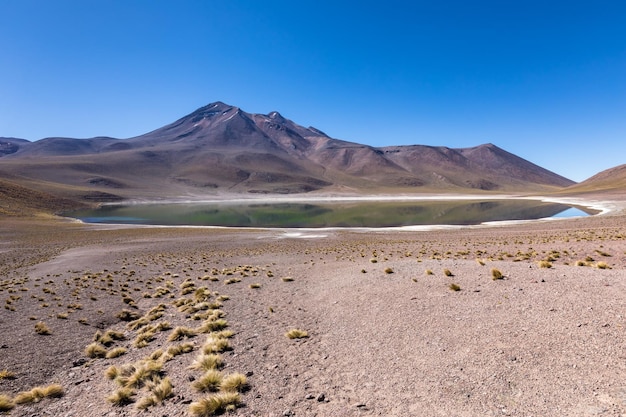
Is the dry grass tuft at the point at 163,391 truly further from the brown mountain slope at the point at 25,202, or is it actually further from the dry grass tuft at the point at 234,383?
the brown mountain slope at the point at 25,202

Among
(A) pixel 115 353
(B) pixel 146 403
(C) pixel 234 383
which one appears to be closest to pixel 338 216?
(A) pixel 115 353

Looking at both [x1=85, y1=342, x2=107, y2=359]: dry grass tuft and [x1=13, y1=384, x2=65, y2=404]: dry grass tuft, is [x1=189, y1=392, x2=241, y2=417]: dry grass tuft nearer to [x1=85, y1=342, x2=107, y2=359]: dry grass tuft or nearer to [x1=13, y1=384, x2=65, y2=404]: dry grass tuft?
[x1=13, y1=384, x2=65, y2=404]: dry grass tuft

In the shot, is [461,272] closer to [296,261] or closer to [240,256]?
[296,261]

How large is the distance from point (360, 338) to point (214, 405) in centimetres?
398

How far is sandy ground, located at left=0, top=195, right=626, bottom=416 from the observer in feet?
18.6

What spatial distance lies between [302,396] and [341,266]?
1320cm

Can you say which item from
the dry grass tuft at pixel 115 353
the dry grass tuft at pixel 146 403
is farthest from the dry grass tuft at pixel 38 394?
the dry grass tuft at pixel 146 403

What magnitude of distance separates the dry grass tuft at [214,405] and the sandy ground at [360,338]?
0.24m

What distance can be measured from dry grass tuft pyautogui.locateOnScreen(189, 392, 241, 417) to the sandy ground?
0.78 feet

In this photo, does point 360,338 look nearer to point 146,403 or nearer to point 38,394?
point 146,403

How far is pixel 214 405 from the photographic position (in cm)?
575

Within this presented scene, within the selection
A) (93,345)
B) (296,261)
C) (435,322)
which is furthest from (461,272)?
(93,345)

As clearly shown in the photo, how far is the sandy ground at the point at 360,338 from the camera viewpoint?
5.66m

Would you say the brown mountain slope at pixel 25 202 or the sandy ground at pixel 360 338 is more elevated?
the brown mountain slope at pixel 25 202
